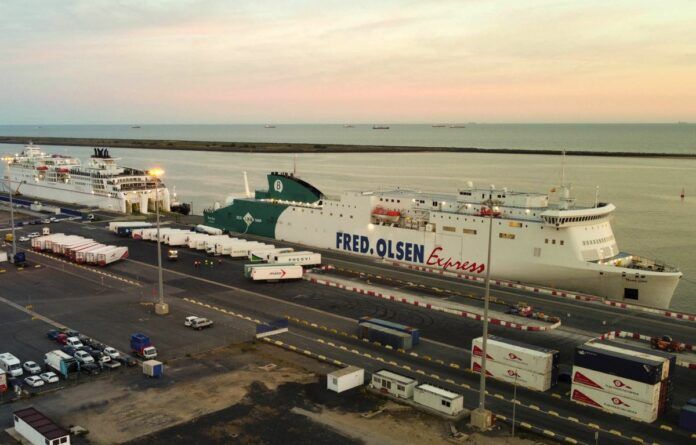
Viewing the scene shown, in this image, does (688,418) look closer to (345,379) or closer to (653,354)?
(653,354)

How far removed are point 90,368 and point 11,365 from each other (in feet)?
12.9

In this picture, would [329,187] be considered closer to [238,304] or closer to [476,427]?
[238,304]

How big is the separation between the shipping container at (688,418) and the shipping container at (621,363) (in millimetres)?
1451

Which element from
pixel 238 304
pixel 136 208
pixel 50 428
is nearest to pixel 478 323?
pixel 238 304

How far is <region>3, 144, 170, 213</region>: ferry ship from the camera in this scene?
322 ft

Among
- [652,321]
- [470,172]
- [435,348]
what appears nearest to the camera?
[435,348]

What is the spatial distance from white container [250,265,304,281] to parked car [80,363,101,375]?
18937 millimetres

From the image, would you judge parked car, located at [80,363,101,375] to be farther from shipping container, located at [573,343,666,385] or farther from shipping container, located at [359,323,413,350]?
shipping container, located at [573,343,666,385]

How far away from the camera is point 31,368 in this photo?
28.7m

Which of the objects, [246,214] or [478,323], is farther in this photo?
[246,214]

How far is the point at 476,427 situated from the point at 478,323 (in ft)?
46.2

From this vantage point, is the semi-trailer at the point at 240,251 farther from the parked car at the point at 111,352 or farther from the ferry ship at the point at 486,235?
the parked car at the point at 111,352

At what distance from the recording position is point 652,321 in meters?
36.6

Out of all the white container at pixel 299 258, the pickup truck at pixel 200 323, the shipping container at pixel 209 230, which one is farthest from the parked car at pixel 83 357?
the shipping container at pixel 209 230
